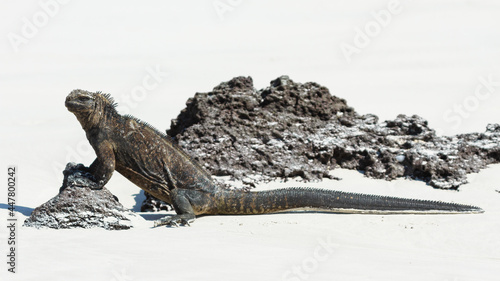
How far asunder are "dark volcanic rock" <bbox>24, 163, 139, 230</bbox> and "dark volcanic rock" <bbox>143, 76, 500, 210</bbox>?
9.06 feet

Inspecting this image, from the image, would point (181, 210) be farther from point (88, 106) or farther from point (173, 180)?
point (88, 106)

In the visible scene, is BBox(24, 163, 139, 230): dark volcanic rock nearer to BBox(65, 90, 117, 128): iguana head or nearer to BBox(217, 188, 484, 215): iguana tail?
BBox(65, 90, 117, 128): iguana head

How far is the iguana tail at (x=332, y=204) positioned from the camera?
333 inches

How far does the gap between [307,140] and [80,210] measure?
463 cm

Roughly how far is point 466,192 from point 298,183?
2656 millimetres

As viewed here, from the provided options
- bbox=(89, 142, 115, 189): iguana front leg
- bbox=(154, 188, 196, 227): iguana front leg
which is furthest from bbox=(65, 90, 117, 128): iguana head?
bbox=(154, 188, 196, 227): iguana front leg

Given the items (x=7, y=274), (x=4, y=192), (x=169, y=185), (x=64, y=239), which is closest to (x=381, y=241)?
(x=169, y=185)

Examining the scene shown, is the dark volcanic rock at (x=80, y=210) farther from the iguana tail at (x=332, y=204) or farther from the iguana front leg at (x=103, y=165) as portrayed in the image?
the iguana tail at (x=332, y=204)

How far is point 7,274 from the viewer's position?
5066 mm

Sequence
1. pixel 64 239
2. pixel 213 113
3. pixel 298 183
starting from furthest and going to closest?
1. pixel 213 113
2. pixel 298 183
3. pixel 64 239

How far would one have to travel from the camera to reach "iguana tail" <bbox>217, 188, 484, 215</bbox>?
27.8 ft

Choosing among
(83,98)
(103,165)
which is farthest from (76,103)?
(103,165)

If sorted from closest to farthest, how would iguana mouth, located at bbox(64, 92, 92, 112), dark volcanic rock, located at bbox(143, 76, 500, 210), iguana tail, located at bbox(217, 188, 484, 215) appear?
iguana mouth, located at bbox(64, 92, 92, 112), iguana tail, located at bbox(217, 188, 484, 215), dark volcanic rock, located at bbox(143, 76, 500, 210)

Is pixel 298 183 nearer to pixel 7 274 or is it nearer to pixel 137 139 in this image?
pixel 137 139
